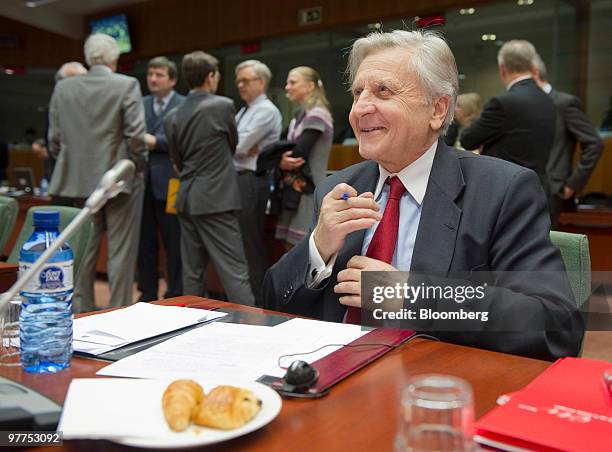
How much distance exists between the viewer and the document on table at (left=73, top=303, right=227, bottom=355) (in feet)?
3.59

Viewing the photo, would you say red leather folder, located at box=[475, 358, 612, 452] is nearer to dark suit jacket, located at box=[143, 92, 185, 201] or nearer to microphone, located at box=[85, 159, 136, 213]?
microphone, located at box=[85, 159, 136, 213]

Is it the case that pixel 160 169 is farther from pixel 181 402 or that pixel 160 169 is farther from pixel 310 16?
pixel 181 402

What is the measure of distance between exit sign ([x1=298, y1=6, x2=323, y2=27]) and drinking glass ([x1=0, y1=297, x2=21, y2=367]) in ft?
19.5

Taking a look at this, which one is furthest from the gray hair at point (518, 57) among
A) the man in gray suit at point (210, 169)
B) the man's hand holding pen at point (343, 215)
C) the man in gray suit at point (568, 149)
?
the man's hand holding pen at point (343, 215)

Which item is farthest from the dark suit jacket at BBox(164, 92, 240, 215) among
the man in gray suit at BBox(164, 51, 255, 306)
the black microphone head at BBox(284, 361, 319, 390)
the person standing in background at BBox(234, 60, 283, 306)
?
the black microphone head at BBox(284, 361, 319, 390)

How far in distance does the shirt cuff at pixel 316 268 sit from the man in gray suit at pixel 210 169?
223 centimetres

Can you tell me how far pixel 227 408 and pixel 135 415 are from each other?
0.37 feet

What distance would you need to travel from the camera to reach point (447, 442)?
0.56 m

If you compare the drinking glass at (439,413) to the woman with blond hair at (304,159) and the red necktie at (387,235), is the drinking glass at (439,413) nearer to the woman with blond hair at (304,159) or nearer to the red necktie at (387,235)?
the red necktie at (387,235)

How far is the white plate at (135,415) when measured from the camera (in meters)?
0.68

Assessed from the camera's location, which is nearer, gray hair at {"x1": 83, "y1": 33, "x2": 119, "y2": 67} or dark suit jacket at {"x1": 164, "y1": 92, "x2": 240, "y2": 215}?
dark suit jacket at {"x1": 164, "y1": 92, "x2": 240, "y2": 215}

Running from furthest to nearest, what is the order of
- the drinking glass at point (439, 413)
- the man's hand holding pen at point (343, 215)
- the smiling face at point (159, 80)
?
1. the smiling face at point (159, 80)
2. the man's hand holding pen at point (343, 215)
3. the drinking glass at point (439, 413)

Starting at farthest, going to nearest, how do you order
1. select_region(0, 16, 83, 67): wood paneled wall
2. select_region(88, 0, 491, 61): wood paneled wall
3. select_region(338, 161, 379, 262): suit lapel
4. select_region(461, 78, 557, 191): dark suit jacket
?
1. select_region(0, 16, 83, 67): wood paneled wall
2. select_region(88, 0, 491, 61): wood paneled wall
3. select_region(461, 78, 557, 191): dark suit jacket
4. select_region(338, 161, 379, 262): suit lapel

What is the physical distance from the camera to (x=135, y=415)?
73cm
